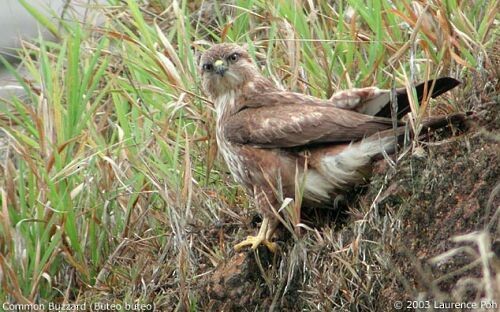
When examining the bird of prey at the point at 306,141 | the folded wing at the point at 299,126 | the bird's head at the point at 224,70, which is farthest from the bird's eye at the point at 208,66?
the folded wing at the point at 299,126

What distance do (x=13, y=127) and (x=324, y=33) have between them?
6.15 feet

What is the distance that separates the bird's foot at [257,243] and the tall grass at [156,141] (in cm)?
19

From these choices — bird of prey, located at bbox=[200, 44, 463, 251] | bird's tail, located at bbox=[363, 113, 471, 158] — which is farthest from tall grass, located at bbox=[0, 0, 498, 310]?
bird of prey, located at bbox=[200, 44, 463, 251]

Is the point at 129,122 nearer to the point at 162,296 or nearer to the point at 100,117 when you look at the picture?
the point at 100,117

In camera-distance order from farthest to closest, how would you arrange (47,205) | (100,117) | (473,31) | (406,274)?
(100,117) → (47,205) → (473,31) → (406,274)

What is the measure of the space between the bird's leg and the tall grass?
0.21 metres

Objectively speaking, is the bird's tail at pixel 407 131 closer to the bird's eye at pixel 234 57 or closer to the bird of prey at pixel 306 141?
the bird of prey at pixel 306 141

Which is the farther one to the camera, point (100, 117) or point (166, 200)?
point (100, 117)

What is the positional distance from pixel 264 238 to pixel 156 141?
1.10 metres

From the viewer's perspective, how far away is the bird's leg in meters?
4.38

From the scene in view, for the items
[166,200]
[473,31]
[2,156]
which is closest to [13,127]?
[2,156]

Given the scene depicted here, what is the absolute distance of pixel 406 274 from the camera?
12.6 feet

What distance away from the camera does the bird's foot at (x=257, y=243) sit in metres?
4.37

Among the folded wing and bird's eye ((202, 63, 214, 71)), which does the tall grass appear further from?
the folded wing
